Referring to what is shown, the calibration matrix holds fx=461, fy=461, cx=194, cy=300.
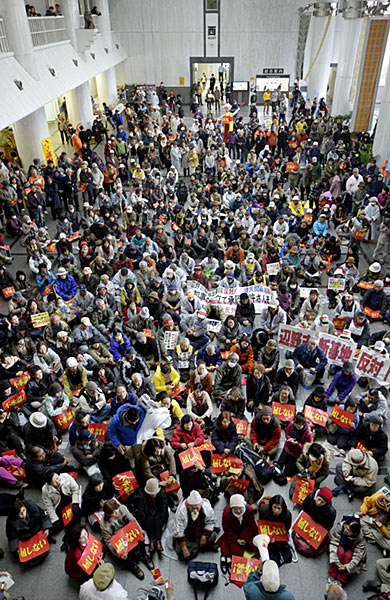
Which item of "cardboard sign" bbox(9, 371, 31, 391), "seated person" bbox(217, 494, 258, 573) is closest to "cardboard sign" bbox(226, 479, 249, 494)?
"seated person" bbox(217, 494, 258, 573)

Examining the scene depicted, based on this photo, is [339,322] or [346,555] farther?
[339,322]

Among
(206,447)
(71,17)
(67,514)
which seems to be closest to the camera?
(67,514)

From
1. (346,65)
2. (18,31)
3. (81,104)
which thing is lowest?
(81,104)

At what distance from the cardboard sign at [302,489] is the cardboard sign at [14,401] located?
485 centimetres

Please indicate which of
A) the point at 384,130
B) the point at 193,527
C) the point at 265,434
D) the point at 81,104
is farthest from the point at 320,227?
the point at 81,104

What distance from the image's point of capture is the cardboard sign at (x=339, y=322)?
995cm

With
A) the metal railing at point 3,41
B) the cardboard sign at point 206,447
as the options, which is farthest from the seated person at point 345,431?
the metal railing at point 3,41

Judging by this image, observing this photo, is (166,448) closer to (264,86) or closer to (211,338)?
(211,338)

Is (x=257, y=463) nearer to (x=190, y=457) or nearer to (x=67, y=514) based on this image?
(x=190, y=457)

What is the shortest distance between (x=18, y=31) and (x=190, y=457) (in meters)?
15.6

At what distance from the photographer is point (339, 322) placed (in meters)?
10.0

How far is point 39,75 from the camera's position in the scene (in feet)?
56.5

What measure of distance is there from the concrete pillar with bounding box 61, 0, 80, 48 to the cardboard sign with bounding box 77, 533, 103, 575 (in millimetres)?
22890

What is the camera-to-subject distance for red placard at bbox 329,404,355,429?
739cm
